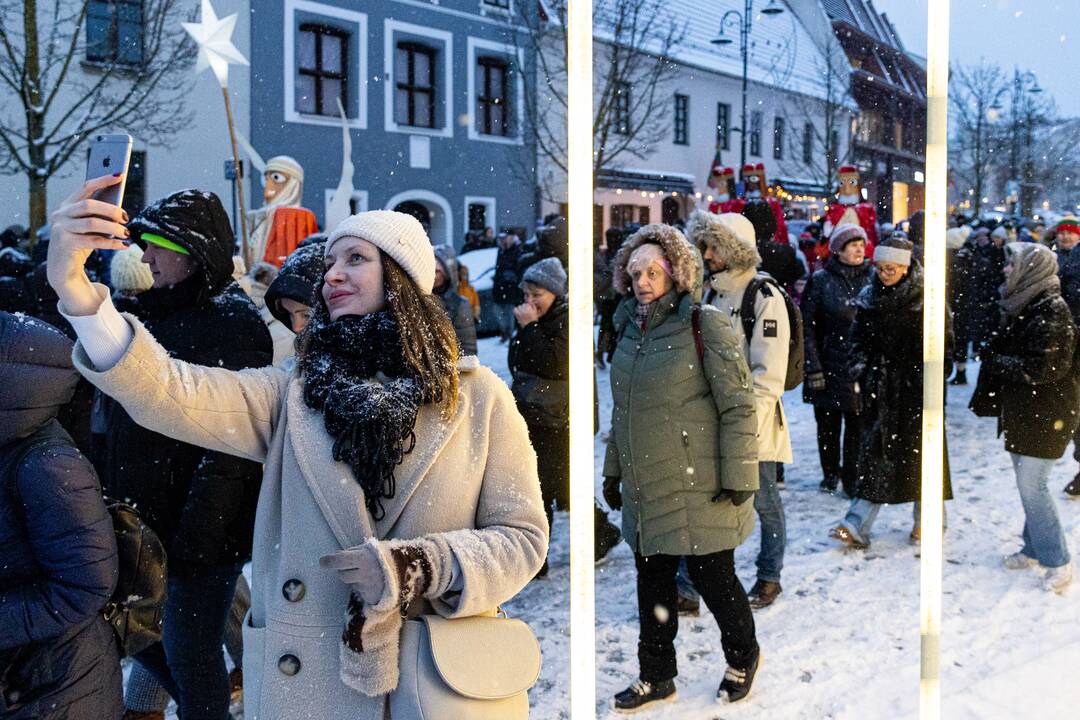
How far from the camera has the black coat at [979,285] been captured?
11078mm

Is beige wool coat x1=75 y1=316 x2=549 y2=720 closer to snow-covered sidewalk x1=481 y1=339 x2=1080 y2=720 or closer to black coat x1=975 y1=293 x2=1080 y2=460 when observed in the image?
snow-covered sidewalk x1=481 y1=339 x2=1080 y2=720

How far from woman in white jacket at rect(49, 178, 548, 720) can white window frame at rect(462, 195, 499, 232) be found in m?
21.2

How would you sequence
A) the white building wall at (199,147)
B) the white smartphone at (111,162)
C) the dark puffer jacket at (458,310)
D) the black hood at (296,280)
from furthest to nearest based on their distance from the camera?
the white building wall at (199,147) → the dark puffer jacket at (458,310) → the black hood at (296,280) → the white smartphone at (111,162)

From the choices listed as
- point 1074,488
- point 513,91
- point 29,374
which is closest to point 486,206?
point 513,91

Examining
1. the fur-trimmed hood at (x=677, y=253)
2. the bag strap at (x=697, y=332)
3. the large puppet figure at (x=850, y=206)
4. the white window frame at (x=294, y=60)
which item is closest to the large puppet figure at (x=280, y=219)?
the fur-trimmed hood at (x=677, y=253)

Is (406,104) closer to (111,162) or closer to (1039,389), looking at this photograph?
(1039,389)

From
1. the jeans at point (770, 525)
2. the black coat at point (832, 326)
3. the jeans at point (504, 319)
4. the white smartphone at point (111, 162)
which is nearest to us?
the white smartphone at point (111, 162)

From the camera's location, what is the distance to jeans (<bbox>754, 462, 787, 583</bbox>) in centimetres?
498

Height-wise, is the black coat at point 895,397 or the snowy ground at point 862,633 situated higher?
the black coat at point 895,397

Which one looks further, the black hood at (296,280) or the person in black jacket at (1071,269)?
the person in black jacket at (1071,269)

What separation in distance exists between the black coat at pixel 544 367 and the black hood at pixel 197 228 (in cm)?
220

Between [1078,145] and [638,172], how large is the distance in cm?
1970

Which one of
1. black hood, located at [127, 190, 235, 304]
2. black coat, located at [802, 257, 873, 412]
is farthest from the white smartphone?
black coat, located at [802, 257, 873, 412]

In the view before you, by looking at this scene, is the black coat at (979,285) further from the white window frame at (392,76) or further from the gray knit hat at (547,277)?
the white window frame at (392,76)
